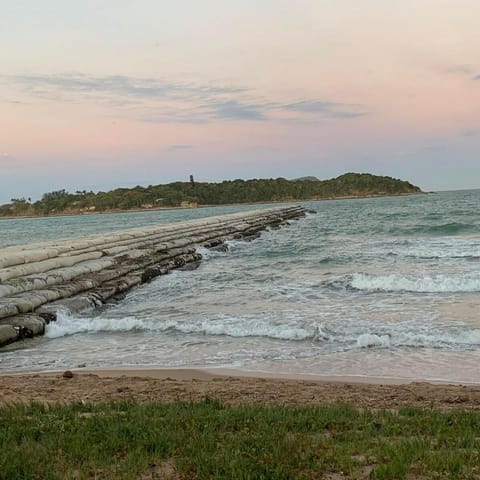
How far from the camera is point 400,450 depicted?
4477 mm

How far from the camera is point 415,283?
16.8 metres

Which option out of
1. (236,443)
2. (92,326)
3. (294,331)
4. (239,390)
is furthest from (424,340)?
(92,326)

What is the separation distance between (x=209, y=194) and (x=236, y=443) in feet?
555

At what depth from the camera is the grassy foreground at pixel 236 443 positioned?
4.18 m

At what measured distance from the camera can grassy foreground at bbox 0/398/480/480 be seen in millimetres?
4184

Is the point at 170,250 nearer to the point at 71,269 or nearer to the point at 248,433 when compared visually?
the point at 71,269

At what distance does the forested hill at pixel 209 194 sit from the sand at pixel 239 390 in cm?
15478

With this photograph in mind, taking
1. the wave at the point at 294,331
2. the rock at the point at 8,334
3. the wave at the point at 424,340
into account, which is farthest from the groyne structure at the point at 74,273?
the wave at the point at 424,340

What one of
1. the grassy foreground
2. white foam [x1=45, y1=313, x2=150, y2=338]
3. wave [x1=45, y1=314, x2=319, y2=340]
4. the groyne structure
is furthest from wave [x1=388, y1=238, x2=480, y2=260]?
the grassy foreground

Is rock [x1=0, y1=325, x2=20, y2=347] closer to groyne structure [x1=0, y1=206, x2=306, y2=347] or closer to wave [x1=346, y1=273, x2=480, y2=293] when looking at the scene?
groyne structure [x1=0, y1=206, x2=306, y2=347]

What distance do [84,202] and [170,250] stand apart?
466 ft

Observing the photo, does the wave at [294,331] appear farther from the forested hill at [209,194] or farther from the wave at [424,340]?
the forested hill at [209,194]

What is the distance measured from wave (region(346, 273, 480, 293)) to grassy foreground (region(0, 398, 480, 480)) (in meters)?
11.0

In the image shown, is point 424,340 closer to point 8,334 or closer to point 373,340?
point 373,340
